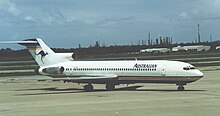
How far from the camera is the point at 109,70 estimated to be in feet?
137

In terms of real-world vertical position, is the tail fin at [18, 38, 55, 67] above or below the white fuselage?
above

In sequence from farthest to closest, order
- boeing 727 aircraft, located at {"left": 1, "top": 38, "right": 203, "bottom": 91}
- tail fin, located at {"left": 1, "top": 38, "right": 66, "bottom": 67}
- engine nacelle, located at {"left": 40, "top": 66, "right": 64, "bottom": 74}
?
tail fin, located at {"left": 1, "top": 38, "right": 66, "bottom": 67} < engine nacelle, located at {"left": 40, "top": 66, "right": 64, "bottom": 74} < boeing 727 aircraft, located at {"left": 1, "top": 38, "right": 203, "bottom": 91}

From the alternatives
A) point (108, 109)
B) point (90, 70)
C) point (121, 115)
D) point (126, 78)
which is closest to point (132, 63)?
point (126, 78)

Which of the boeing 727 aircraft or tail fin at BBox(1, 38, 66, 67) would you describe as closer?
the boeing 727 aircraft

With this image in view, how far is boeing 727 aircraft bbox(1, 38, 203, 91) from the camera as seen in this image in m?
38.2

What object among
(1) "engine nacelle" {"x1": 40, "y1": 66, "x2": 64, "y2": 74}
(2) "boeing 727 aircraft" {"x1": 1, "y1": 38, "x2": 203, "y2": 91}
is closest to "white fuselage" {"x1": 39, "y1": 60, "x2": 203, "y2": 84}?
(2) "boeing 727 aircraft" {"x1": 1, "y1": 38, "x2": 203, "y2": 91}

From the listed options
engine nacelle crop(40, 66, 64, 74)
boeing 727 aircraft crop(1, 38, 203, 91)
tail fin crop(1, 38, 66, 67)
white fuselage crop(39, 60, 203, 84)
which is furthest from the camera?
tail fin crop(1, 38, 66, 67)

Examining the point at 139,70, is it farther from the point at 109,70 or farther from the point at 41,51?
the point at 41,51

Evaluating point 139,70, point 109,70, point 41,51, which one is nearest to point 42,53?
point 41,51

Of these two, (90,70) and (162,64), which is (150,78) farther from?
(90,70)

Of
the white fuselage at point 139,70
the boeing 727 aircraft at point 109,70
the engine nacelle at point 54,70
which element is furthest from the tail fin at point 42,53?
the engine nacelle at point 54,70

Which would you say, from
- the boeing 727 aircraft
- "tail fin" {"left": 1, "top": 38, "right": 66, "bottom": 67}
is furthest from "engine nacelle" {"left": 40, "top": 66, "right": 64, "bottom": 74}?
"tail fin" {"left": 1, "top": 38, "right": 66, "bottom": 67}

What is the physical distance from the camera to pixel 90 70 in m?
43.0

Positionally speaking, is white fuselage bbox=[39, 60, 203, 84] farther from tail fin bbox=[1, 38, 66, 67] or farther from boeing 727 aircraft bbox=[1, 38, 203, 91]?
tail fin bbox=[1, 38, 66, 67]
